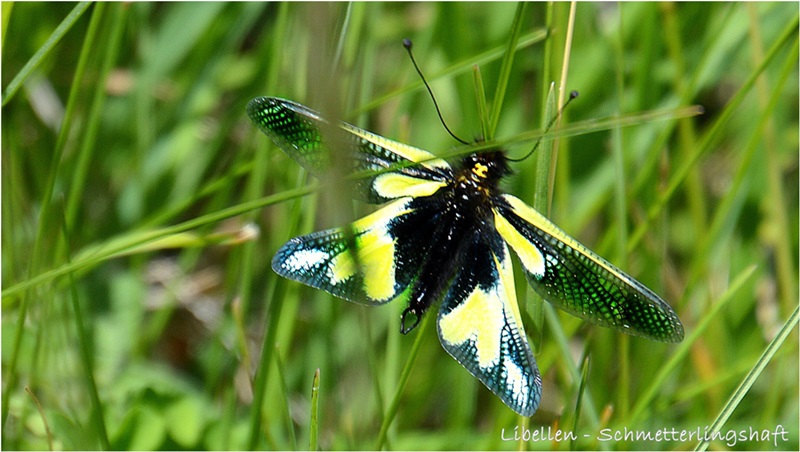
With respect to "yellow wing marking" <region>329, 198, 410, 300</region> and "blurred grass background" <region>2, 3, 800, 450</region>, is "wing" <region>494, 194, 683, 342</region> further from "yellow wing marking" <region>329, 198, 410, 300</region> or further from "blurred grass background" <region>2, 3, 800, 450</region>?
"blurred grass background" <region>2, 3, 800, 450</region>

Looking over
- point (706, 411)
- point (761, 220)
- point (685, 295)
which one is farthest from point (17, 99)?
point (761, 220)

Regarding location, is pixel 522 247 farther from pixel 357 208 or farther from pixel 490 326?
pixel 357 208

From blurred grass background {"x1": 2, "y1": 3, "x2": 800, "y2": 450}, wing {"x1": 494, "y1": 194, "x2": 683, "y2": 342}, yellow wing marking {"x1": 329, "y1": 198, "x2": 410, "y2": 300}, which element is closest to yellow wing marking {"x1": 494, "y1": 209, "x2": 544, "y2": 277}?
wing {"x1": 494, "y1": 194, "x2": 683, "y2": 342}

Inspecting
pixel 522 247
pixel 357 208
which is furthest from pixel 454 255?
pixel 357 208

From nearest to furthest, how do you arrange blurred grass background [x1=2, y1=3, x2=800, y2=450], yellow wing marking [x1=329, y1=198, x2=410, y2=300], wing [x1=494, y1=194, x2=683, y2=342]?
wing [x1=494, y1=194, x2=683, y2=342] < yellow wing marking [x1=329, y1=198, x2=410, y2=300] < blurred grass background [x1=2, y1=3, x2=800, y2=450]

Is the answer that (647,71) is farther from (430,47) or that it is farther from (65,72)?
(65,72)
